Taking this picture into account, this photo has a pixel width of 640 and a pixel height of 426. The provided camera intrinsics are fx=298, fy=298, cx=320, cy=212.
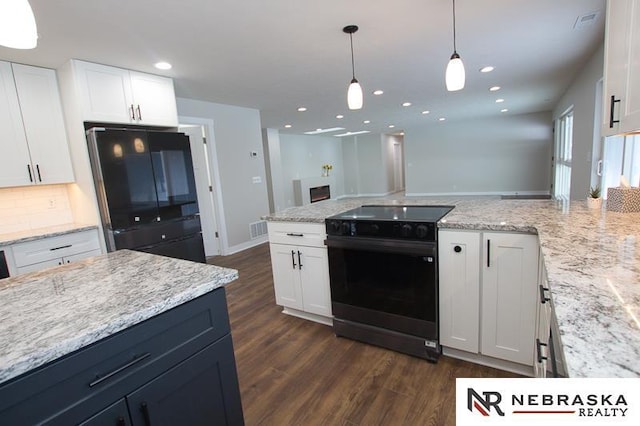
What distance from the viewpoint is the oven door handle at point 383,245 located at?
6.04 feet

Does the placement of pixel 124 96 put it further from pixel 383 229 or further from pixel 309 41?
pixel 383 229

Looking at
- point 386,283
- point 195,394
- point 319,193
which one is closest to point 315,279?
point 386,283

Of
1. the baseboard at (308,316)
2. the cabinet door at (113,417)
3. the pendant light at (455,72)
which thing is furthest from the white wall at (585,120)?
the cabinet door at (113,417)

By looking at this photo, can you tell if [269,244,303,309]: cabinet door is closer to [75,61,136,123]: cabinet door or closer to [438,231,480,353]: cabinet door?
[438,231,480,353]: cabinet door

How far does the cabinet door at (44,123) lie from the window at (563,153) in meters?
7.50

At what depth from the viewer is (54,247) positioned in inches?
104

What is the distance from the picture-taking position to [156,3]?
1.89 metres

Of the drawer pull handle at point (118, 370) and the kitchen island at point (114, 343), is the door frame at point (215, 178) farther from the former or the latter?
the drawer pull handle at point (118, 370)

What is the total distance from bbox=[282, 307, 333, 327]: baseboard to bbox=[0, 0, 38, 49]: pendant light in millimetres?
2371

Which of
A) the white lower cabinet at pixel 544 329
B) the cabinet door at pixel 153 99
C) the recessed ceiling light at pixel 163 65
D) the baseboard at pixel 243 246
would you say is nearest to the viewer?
the white lower cabinet at pixel 544 329

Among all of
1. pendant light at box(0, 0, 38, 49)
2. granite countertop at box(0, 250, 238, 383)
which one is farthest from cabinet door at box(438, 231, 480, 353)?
pendant light at box(0, 0, 38, 49)

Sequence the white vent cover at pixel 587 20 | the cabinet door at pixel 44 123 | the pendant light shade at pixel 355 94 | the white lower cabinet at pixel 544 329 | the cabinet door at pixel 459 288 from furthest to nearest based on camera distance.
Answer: the cabinet door at pixel 44 123 → the white vent cover at pixel 587 20 → the pendant light shade at pixel 355 94 → the cabinet door at pixel 459 288 → the white lower cabinet at pixel 544 329

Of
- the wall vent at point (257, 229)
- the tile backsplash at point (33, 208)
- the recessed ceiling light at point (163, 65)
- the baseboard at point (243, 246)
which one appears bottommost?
the baseboard at point (243, 246)

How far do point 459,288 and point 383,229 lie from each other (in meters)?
0.58
